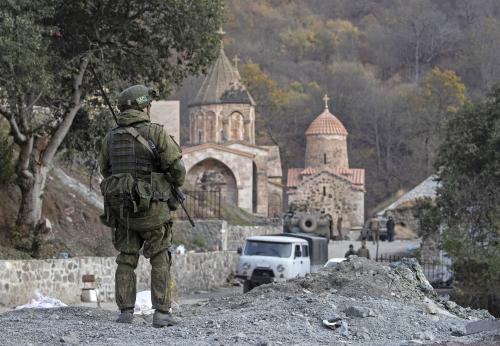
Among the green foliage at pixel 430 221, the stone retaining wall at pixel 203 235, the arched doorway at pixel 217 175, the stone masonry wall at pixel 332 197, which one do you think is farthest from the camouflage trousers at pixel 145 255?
the stone masonry wall at pixel 332 197

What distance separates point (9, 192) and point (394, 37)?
111 metres

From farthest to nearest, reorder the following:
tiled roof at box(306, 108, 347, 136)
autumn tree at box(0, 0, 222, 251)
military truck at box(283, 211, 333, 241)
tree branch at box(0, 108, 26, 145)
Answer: tiled roof at box(306, 108, 347, 136)
military truck at box(283, 211, 333, 241)
autumn tree at box(0, 0, 222, 251)
tree branch at box(0, 108, 26, 145)

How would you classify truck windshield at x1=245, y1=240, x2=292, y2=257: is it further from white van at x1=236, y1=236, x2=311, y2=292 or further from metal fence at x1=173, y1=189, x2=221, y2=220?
metal fence at x1=173, y1=189, x2=221, y2=220

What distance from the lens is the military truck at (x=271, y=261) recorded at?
1107 inches

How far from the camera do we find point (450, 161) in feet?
118

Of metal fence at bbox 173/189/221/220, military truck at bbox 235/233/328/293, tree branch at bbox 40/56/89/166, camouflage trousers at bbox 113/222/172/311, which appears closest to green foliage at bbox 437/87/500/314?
military truck at bbox 235/233/328/293

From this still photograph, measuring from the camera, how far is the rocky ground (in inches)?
364

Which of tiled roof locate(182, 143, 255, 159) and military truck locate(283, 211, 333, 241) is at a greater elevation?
tiled roof locate(182, 143, 255, 159)

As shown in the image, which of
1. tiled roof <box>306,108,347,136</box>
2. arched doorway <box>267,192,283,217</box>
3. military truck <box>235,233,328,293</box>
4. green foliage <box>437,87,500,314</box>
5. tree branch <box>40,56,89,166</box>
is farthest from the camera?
tiled roof <box>306,108,347,136</box>

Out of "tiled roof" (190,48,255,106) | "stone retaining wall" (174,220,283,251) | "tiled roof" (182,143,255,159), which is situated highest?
"tiled roof" (190,48,255,106)

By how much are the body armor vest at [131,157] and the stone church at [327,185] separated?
65546 millimetres

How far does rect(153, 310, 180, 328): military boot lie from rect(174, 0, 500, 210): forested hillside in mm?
69370

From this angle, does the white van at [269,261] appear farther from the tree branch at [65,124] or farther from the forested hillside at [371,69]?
the forested hillside at [371,69]

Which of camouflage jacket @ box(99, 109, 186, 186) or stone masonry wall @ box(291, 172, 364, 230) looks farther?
stone masonry wall @ box(291, 172, 364, 230)
